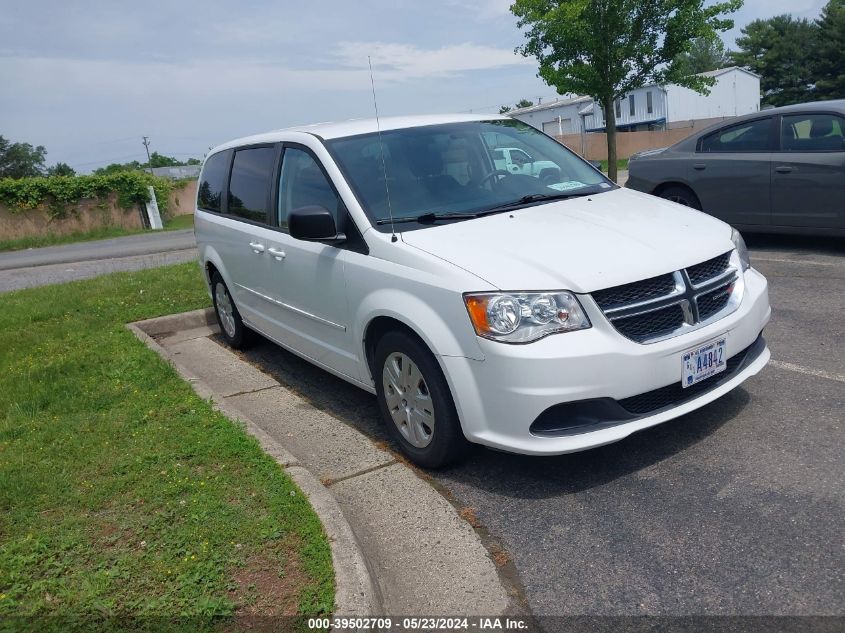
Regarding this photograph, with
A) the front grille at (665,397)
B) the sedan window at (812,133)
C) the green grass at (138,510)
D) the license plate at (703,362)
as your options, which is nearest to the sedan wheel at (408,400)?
the green grass at (138,510)

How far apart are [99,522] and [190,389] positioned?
74.7 inches

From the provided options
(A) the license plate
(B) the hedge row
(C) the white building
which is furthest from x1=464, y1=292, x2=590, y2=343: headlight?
(C) the white building

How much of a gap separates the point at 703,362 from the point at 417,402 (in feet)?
4.69

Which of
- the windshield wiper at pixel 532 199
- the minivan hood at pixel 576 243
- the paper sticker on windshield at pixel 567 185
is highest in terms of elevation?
the paper sticker on windshield at pixel 567 185

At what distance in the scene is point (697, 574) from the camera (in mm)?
3002

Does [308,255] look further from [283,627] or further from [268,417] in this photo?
[283,627]

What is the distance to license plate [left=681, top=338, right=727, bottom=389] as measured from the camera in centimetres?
372

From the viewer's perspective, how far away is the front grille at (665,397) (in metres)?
3.68

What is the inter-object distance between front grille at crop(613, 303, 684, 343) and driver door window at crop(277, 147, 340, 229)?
183 centimetres

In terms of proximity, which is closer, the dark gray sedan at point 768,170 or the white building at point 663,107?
the dark gray sedan at point 768,170

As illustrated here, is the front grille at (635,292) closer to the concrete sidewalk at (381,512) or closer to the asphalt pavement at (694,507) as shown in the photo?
the asphalt pavement at (694,507)

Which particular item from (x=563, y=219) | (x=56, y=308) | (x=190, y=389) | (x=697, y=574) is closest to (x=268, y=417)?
(x=190, y=389)

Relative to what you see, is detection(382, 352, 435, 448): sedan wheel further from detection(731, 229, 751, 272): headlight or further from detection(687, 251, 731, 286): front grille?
detection(731, 229, 751, 272): headlight

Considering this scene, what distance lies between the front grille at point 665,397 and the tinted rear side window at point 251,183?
3054 mm
